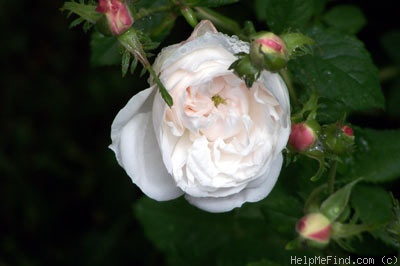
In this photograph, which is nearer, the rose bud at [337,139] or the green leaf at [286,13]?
the rose bud at [337,139]

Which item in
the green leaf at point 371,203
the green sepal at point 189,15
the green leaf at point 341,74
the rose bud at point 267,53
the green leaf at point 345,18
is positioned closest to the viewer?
the rose bud at point 267,53

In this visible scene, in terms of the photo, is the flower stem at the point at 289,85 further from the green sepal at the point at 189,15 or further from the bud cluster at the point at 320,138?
the green sepal at the point at 189,15

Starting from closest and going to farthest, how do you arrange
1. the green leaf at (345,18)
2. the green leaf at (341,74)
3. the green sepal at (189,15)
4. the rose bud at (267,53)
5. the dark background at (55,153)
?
the rose bud at (267,53) < the green sepal at (189,15) < the green leaf at (341,74) < the green leaf at (345,18) < the dark background at (55,153)

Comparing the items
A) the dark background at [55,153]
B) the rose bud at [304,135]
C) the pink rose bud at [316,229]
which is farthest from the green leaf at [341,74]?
the dark background at [55,153]

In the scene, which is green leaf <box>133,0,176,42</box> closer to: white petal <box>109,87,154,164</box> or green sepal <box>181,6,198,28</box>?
green sepal <box>181,6,198,28</box>

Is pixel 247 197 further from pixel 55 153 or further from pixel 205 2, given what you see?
pixel 55 153

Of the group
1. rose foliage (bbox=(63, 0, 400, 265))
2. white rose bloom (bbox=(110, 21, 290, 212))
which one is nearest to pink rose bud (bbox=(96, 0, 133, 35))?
rose foliage (bbox=(63, 0, 400, 265))

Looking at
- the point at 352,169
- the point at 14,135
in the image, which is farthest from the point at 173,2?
the point at 14,135
